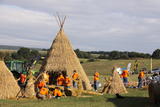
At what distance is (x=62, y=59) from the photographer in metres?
25.5

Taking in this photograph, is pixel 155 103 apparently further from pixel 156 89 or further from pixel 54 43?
pixel 54 43

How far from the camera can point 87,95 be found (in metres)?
21.1

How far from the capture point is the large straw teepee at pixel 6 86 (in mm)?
19825

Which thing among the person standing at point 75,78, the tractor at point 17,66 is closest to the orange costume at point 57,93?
the person standing at point 75,78

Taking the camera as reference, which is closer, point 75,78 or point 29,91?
point 29,91

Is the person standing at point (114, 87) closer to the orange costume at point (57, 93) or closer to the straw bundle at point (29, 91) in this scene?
the orange costume at point (57, 93)

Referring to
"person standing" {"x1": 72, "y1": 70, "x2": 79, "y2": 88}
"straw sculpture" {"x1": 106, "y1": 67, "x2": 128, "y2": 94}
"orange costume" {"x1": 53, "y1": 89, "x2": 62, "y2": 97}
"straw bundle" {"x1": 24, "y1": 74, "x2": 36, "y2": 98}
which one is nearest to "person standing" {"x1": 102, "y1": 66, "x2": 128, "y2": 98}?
"straw sculpture" {"x1": 106, "y1": 67, "x2": 128, "y2": 94}

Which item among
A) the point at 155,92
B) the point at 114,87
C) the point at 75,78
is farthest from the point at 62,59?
the point at 155,92

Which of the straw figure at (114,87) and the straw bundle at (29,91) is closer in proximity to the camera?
the straw bundle at (29,91)

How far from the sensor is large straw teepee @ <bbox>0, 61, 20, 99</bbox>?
65.0 feet

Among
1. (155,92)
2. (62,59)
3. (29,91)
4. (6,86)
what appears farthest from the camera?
(62,59)

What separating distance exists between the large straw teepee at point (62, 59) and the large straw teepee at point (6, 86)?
4903 mm

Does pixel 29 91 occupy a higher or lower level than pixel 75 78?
lower

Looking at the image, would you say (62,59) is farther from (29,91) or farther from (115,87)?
(29,91)
